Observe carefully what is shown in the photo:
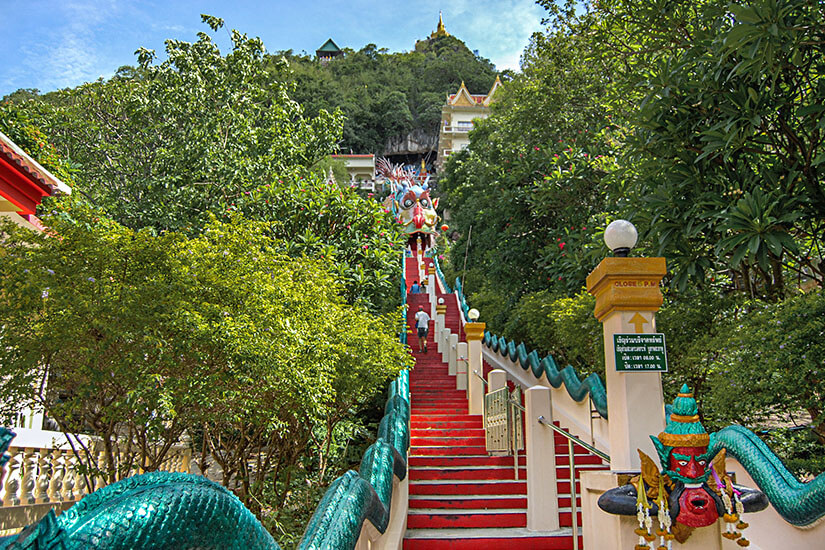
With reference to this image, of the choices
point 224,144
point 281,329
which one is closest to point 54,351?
point 281,329

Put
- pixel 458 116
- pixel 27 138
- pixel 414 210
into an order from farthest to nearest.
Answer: pixel 458 116
pixel 414 210
pixel 27 138

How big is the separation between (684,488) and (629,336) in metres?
1.18

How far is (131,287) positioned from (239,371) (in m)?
1.36

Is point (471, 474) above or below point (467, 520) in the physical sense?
above

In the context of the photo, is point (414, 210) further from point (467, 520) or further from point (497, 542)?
point (497, 542)

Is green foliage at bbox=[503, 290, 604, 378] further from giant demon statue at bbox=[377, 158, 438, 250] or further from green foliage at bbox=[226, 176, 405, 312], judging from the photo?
giant demon statue at bbox=[377, 158, 438, 250]

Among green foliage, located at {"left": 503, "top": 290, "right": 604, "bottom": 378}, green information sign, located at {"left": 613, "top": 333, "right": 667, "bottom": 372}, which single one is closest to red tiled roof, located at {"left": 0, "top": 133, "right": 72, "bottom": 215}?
green information sign, located at {"left": 613, "top": 333, "right": 667, "bottom": 372}

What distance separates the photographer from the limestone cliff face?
7062 cm

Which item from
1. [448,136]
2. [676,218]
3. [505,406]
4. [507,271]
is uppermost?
[448,136]

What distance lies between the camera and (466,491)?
8211 millimetres

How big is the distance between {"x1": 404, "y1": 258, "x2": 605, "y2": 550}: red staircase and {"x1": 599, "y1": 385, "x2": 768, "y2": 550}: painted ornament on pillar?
2580 mm

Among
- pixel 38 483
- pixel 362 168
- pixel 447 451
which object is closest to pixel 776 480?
pixel 447 451

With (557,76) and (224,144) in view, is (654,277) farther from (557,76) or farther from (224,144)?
(557,76)

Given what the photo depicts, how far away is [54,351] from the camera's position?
6.20 meters
